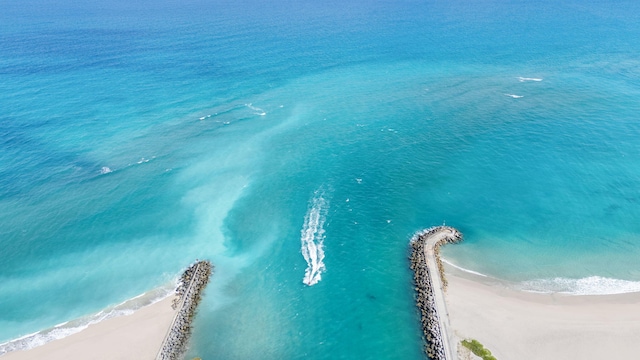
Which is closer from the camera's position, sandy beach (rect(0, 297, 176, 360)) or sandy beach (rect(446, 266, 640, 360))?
sandy beach (rect(446, 266, 640, 360))

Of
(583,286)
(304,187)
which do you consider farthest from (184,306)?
(583,286)

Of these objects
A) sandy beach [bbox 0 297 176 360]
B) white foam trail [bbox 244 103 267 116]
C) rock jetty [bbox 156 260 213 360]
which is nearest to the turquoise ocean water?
white foam trail [bbox 244 103 267 116]

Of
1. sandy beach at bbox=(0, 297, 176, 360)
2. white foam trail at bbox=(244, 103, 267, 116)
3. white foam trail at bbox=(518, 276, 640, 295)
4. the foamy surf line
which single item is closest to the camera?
sandy beach at bbox=(0, 297, 176, 360)

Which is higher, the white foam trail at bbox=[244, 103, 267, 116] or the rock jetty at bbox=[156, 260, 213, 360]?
the white foam trail at bbox=[244, 103, 267, 116]

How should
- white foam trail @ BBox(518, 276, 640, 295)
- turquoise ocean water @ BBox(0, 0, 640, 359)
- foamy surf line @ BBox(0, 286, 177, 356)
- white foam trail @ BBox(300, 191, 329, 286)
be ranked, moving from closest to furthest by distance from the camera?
foamy surf line @ BBox(0, 286, 177, 356), turquoise ocean water @ BBox(0, 0, 640, 359), white foam trail @ BBox(518, 276, 640, 295), white foam trail @ BBox(300, 191, 329, 286)

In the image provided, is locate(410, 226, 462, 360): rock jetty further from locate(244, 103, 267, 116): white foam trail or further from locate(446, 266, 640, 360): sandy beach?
locate(244, 103, 267, 116): white foam trail

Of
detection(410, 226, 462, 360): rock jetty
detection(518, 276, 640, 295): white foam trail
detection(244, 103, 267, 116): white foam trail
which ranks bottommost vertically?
detection(518, 276, 640, 295): white foam trail

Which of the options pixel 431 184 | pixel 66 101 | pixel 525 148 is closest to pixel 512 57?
pixel 525 148
